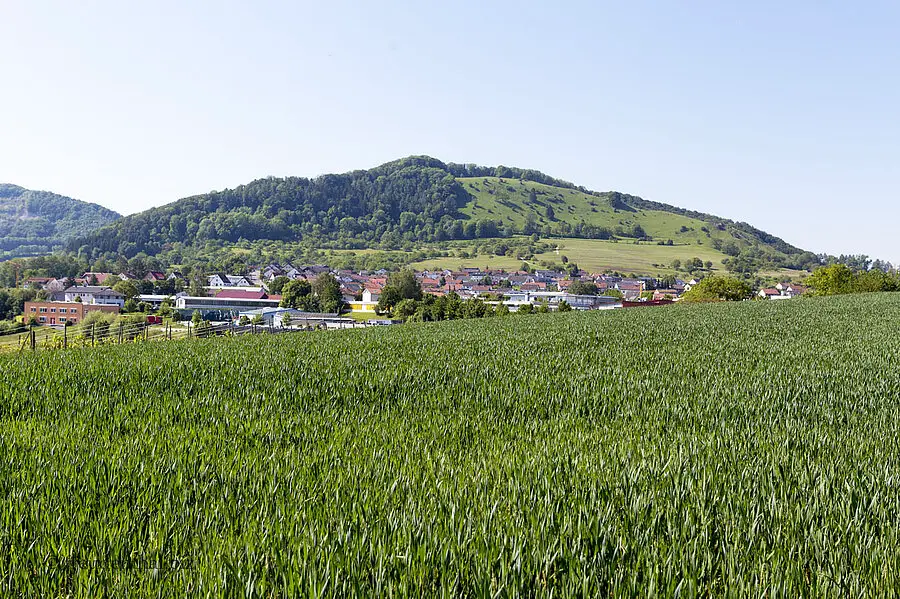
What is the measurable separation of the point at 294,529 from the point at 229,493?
3.66 feet

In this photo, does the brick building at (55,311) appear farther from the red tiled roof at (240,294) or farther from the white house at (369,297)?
the white house at (369,297)

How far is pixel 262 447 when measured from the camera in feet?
22.1

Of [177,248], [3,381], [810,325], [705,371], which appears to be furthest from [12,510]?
[177,248]

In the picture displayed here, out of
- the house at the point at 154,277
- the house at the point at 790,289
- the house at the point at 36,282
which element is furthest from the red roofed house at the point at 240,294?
the house at the point at 790,289

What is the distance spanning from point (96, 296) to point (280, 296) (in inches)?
1128

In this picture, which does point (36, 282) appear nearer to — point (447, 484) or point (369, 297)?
point (369, 297)

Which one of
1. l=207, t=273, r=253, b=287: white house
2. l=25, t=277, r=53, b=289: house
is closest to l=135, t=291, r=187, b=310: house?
l=25, t=277, r=53, b=289: house

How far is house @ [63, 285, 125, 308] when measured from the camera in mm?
98375

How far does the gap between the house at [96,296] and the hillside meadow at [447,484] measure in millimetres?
99093

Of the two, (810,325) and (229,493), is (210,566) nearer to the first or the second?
(229,493)

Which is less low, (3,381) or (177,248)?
(177,248)

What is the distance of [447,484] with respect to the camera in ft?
16.5

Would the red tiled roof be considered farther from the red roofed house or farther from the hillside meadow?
the hillside meadow

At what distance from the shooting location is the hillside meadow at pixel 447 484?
344cm
